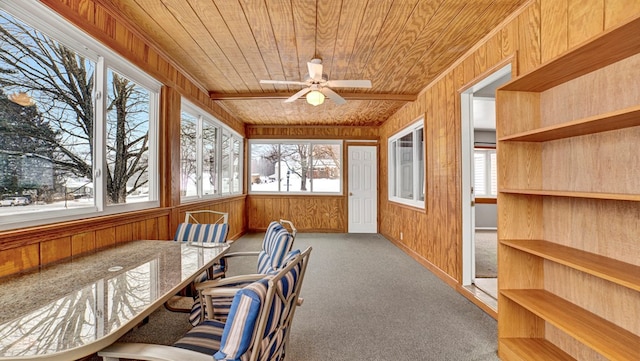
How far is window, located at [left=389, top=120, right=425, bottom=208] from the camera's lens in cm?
437

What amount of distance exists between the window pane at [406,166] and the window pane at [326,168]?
1.67 metres

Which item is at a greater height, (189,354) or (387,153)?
(387,153)

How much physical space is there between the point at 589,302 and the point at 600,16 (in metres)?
1.67

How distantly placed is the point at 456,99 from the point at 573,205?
5.76 feet

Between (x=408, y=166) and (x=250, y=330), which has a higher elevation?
(x=408, y=166)

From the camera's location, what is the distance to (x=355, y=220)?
21.1 ft

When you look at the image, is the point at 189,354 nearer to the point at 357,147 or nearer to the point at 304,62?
the point at 304,62

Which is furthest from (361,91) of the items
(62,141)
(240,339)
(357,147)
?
(240,339)

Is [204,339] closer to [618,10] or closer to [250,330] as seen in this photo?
[250,330]

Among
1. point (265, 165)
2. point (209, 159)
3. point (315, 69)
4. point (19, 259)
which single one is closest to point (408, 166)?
point (315, 69)

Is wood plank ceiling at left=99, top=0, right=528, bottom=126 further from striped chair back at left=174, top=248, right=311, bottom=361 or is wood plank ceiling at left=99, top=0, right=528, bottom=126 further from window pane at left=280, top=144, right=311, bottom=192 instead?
window pane at left=280, top=144, right=311, bottom=192

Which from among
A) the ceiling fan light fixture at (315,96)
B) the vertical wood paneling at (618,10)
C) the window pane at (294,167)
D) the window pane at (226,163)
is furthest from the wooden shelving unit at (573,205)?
the window pane at (294,167)

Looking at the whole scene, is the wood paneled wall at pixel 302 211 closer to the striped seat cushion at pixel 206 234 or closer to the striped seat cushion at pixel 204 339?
the striped seat cushion at pixel 206 234

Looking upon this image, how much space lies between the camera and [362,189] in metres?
6.48
